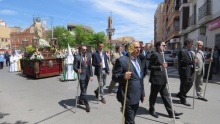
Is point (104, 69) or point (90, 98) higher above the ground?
point (104, 69)

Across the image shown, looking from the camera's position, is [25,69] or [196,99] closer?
[196,99]

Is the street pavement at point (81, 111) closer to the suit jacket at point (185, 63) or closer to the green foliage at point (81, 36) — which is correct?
the suit jacket at point (185, 63)

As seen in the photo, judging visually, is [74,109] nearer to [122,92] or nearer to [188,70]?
[122,92]

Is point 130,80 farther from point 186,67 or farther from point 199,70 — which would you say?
point 199,70

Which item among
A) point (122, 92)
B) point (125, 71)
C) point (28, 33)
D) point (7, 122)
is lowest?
point (7, 122)

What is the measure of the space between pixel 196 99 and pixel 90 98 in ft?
11.6

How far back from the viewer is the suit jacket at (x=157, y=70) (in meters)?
5.69

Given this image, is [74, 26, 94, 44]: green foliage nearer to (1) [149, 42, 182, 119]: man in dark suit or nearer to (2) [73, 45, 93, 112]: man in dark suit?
(2) [73, 45, 93, 112]: man in dark suit

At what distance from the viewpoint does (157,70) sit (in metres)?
5.77

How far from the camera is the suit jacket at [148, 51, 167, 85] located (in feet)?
18.7

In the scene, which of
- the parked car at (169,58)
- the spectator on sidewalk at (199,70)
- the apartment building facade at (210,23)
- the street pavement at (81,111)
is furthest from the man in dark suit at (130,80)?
the parked car at (169,58)

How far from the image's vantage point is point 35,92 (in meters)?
9.34

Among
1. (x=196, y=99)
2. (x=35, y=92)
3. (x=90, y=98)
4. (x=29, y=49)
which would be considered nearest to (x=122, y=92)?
(x=90, y=98)

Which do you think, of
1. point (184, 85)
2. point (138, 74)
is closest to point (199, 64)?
point (184, 85)
